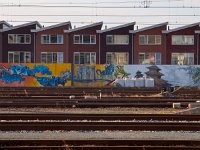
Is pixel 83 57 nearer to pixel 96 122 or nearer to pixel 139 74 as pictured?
pixel 139 74

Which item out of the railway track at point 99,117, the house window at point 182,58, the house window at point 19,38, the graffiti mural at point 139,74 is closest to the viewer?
the railway track at point 99,117

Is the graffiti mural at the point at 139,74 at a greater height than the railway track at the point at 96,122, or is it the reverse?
the graffiti mural at the point at 139,74

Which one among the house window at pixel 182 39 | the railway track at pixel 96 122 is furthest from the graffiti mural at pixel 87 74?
the railway track at pixel 96 122

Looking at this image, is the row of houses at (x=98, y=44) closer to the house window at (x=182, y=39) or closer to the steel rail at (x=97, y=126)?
the house window at (x=182, y=39)

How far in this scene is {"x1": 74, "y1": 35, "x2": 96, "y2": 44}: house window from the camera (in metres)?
63.6

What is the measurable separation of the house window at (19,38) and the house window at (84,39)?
661 cm

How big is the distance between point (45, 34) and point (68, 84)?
62.8 ft

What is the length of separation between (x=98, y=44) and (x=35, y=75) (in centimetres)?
1813

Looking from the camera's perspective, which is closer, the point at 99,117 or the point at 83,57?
the point at 99,117

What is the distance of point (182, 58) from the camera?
62.9 m

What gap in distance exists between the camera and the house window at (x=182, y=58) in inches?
2467
